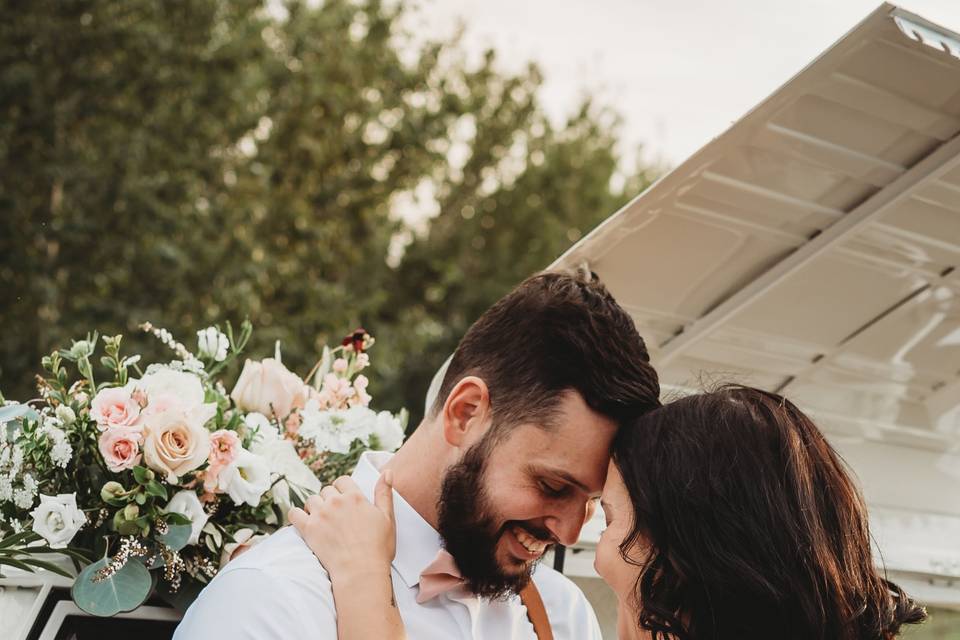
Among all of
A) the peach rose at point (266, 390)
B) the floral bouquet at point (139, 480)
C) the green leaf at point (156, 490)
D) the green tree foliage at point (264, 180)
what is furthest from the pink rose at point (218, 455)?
the green tree foliage at point (264, 180)

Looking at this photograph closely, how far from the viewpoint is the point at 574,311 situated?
2.36 metres

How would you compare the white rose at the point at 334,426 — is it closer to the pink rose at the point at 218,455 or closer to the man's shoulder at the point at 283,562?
the pink rose at the point at 218,455

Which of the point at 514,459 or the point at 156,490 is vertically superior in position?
the point at 156,490

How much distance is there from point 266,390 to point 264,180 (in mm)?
9866

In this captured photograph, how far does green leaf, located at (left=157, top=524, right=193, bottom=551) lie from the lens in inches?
90.4

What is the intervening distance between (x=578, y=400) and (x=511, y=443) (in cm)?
18

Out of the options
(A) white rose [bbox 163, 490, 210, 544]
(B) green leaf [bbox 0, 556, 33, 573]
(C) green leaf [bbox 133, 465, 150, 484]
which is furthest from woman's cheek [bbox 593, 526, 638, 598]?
(B) green leaf [bbox 0, 556, 33, 573]

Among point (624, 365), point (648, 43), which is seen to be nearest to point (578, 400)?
point (624, 365)

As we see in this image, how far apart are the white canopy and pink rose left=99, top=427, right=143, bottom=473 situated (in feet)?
4.04

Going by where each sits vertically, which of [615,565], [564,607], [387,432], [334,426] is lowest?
[564,607]

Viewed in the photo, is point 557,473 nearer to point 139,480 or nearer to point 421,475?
point 421,475

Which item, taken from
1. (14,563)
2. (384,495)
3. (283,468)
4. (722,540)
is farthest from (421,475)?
(14,563)

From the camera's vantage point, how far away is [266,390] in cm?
274

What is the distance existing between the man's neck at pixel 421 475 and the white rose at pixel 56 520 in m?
0.70
